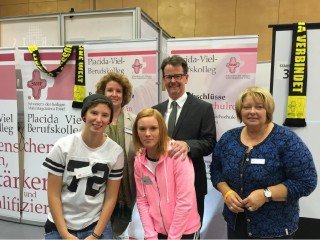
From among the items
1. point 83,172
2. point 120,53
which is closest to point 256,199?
point 83,172

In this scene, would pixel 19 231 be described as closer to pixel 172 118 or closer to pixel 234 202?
pixel 172 118

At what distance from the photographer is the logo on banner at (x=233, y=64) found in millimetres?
2586

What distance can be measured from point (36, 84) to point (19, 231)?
→ 5.00 ft

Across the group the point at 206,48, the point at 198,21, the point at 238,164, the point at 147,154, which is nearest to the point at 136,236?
the point at 147,154

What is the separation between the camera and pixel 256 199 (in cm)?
147

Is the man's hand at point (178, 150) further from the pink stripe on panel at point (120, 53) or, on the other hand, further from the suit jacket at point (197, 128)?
the pink stripe on panel at point (120, 53)

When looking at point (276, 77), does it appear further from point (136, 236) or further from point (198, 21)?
point (198, 21)

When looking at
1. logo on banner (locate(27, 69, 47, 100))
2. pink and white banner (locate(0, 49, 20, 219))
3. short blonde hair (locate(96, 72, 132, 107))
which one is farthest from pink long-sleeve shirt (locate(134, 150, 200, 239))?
pink and white banner (locate(0, 49, 20, 219))

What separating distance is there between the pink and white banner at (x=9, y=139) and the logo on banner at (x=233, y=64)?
86.9 inches

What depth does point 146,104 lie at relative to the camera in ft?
9.48

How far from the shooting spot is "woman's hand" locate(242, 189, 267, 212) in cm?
147

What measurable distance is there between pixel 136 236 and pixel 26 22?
2.68m

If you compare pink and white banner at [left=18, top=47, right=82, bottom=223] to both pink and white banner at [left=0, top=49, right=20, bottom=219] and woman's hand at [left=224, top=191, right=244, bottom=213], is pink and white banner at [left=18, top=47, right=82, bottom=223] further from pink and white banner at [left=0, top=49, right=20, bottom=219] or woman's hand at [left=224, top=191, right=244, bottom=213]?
woman's hand at [left=224, top=191, right=244, bottom=213]

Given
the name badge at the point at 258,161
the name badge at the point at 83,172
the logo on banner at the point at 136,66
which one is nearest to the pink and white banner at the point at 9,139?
the logo on banner at the point at 136,66
